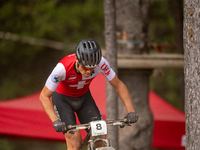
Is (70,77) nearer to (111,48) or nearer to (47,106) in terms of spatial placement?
(47,106)

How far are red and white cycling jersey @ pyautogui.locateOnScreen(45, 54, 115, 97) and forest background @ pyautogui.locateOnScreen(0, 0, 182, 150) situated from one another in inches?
315

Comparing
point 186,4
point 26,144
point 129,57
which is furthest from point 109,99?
point 26,144

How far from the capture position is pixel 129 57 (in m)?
5.15

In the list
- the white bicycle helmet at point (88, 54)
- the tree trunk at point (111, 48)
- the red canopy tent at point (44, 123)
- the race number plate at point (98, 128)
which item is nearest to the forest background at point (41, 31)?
the red canopy tent at point (44, 123)

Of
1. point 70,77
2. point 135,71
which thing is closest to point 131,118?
point 70,77

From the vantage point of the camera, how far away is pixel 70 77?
3.32m

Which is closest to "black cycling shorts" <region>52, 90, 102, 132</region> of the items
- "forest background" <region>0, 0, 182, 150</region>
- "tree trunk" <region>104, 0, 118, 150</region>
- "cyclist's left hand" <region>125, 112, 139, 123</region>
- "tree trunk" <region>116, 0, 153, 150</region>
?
"cyclist's left hand" <region>125, 112, 139, 123</region>

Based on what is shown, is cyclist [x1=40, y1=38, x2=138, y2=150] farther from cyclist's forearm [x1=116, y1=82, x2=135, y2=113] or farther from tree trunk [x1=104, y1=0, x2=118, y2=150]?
tree trunk [x1=104, y1=0, x2=118, y2=150]

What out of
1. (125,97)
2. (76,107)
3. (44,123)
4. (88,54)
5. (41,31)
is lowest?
(44,123)

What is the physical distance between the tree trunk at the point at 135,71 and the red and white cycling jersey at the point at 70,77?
2.17 m

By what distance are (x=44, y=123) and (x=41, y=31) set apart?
6.84 m

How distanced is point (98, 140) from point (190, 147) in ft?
4.02

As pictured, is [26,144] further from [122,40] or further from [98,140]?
[98,140]

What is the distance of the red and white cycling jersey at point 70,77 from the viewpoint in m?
3.19
